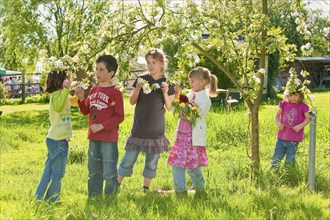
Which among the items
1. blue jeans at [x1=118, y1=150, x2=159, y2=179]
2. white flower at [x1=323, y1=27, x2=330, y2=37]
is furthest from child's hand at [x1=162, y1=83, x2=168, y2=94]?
white flower at [x1=323, y1=27, x2=330, y2=37]

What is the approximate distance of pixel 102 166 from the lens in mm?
4781

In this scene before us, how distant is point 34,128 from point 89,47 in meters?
7.12

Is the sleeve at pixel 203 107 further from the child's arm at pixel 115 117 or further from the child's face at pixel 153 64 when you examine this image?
the child's arm at pixel 115 117

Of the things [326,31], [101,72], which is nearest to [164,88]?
[101,72]

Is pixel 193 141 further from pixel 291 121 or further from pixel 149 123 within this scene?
pixel 291 121

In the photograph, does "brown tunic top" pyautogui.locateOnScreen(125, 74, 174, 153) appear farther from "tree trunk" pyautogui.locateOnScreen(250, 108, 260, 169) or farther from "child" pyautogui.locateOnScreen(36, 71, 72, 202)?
"tree trunk" pyautogui.locateOnScreen(250, 108, 260, 169)

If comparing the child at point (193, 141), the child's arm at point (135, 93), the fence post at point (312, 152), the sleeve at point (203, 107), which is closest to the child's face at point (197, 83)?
the child at point (193, 141)

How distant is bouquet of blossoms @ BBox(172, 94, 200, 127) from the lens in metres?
4.78

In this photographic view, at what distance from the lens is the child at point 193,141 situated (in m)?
4.87

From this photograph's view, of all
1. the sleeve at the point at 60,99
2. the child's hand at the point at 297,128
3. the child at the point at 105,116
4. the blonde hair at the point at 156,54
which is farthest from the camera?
the child's hand at the point at 297,128

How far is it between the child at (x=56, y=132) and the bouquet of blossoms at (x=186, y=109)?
3.26 ft

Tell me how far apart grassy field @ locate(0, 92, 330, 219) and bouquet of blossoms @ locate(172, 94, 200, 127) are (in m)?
0.64

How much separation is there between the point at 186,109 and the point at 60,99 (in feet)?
3.72

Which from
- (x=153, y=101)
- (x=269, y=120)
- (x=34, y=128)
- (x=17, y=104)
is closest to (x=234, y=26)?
(x=153, y=101)
